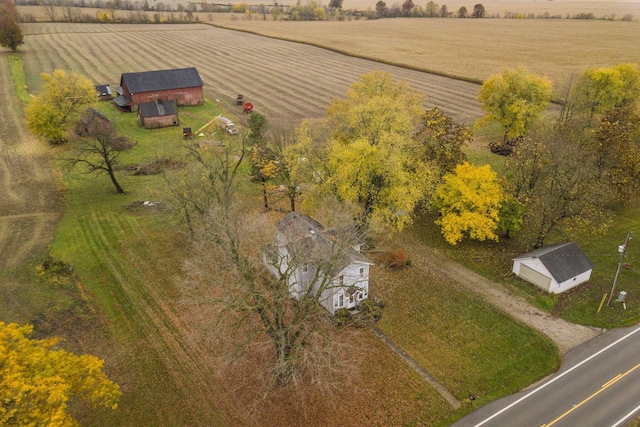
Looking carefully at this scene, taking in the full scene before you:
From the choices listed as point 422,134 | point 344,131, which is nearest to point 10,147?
point 344,131

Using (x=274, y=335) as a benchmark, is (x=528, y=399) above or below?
below

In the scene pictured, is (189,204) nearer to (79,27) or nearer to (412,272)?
(412,272)

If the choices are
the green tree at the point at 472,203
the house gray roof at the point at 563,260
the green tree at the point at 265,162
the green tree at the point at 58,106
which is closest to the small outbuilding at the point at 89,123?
the green tree at the point at 58,106

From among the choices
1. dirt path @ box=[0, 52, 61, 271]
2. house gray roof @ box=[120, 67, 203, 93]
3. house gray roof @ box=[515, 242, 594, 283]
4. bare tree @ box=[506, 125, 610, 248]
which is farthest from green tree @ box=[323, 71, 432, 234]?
house gray roof @ box=[120, 67, 203, 93]

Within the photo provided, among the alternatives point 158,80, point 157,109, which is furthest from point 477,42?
point 157,109

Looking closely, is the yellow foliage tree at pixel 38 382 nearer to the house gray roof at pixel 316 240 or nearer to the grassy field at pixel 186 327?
the grassy field at pixel 186 327

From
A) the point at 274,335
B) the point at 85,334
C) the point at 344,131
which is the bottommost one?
the point at 85,334

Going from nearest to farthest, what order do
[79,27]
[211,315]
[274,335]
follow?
[274,335] < [211,315] < [79,27]

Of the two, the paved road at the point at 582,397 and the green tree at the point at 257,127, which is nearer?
the paved road at the point at 582,397
